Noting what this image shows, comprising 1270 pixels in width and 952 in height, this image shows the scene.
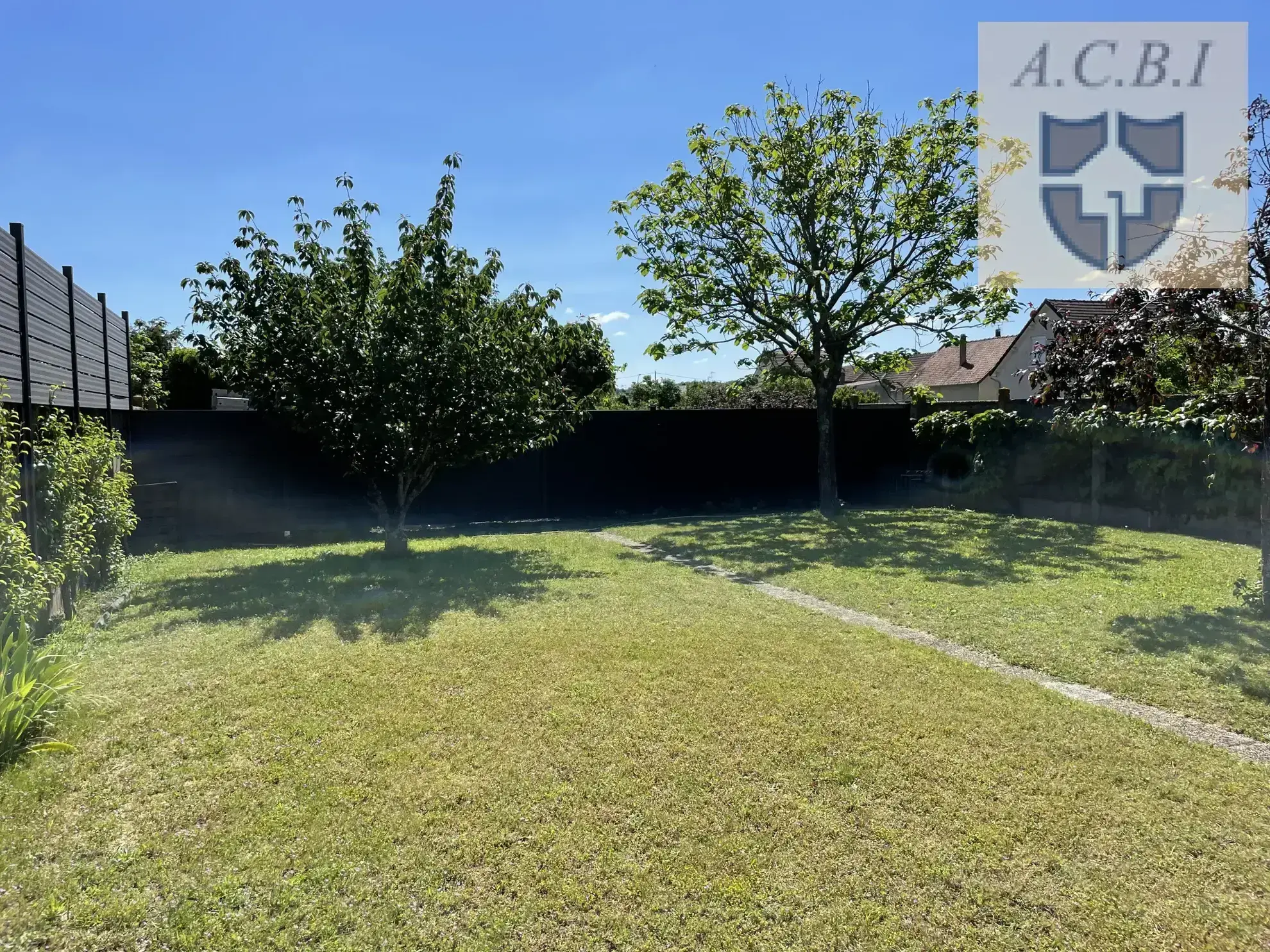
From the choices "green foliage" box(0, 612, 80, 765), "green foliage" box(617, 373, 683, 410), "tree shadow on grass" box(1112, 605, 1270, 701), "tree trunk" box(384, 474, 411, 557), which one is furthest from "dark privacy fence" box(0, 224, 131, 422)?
"green foliage" box(617, 373, 683, 410)

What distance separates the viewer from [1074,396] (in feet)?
22.2

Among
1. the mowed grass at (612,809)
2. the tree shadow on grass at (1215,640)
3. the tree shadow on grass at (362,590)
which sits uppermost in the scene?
the tree shadow on grass at (362,590)

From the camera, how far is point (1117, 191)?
23.8 feet

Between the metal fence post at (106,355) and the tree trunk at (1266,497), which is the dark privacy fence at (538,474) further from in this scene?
the tree trunk at (1266,497)

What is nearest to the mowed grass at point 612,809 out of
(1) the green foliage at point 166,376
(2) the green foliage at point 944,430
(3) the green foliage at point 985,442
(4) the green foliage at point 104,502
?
(4) the green foliage at point 104,502

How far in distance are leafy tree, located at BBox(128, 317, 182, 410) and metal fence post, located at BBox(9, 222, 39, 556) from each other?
550cm

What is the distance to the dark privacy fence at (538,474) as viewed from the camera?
1021 cm

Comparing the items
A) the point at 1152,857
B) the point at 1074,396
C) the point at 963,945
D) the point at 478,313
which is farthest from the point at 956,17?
the point at 963,945

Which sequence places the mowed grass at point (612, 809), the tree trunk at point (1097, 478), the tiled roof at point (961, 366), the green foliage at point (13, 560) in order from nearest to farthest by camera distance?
the mowed grass at point (612, 809) < the green foliage at point (13, 560) < the tree trunk at point (1097, 478) < the tiled roof at point (961, 366)

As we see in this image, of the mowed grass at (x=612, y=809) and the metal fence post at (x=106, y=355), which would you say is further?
the metal fence post at (x=106, y=355)

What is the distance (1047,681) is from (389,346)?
21.4 ft

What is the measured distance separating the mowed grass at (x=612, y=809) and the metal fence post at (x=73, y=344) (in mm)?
2956

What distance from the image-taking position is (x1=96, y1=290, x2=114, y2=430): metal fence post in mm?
8305

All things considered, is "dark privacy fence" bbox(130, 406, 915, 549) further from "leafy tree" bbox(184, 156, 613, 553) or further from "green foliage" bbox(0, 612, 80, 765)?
"green foliage" bbox(0, 612, 80, 765)
